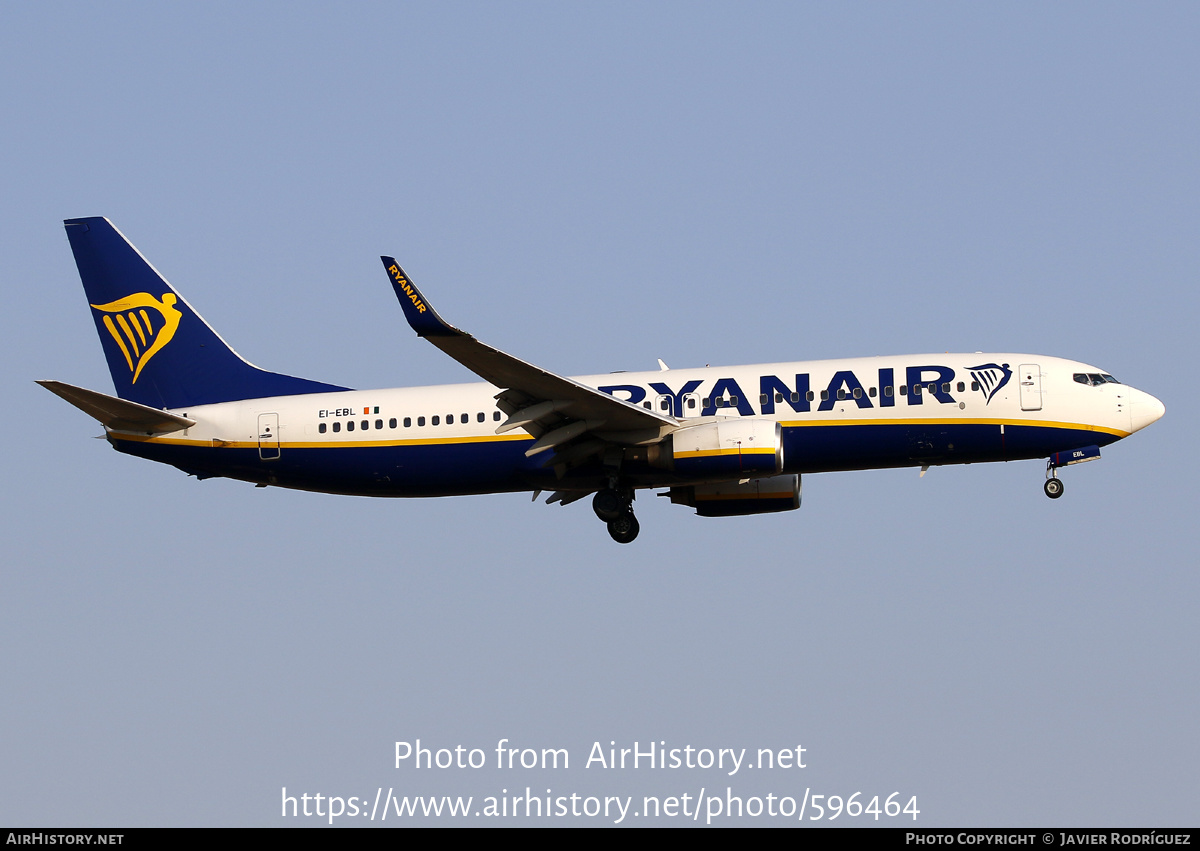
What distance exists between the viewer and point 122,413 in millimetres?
39469

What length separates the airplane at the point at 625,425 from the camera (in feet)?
122

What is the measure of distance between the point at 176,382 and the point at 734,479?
16953mm

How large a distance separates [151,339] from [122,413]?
13.2 feet

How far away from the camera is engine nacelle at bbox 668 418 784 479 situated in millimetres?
36219

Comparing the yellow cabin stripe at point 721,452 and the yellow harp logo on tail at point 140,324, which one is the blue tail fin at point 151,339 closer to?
the yellow harp logo on tail at point 140,324

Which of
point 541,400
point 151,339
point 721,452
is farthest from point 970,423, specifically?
point 151,339

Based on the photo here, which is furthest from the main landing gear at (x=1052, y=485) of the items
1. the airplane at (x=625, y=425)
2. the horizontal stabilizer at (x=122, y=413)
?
the horizontal stabilizer at (x=122, y=413)

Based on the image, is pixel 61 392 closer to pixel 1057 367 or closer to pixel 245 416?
pixel 245 416

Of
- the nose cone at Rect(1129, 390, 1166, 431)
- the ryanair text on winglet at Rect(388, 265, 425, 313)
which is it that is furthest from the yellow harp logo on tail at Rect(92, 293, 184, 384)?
the nose cone at Rect(1129, 390, 1166, 431)

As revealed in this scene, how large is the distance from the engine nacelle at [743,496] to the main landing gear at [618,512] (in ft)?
7.56

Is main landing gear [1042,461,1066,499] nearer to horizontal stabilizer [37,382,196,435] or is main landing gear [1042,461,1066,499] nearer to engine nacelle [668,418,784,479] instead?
engine nacelle [668,418,784,479]

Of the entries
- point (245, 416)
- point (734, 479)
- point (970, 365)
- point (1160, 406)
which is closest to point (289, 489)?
point (245, 416)

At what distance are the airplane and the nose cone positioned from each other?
0.12 ft

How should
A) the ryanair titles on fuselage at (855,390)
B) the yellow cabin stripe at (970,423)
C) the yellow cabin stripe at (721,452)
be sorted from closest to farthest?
the yellow cabin stripe at (721,452) < the yellow cabin stripe at (970,423) < the ryanair titles on fuselage at (855,390)
